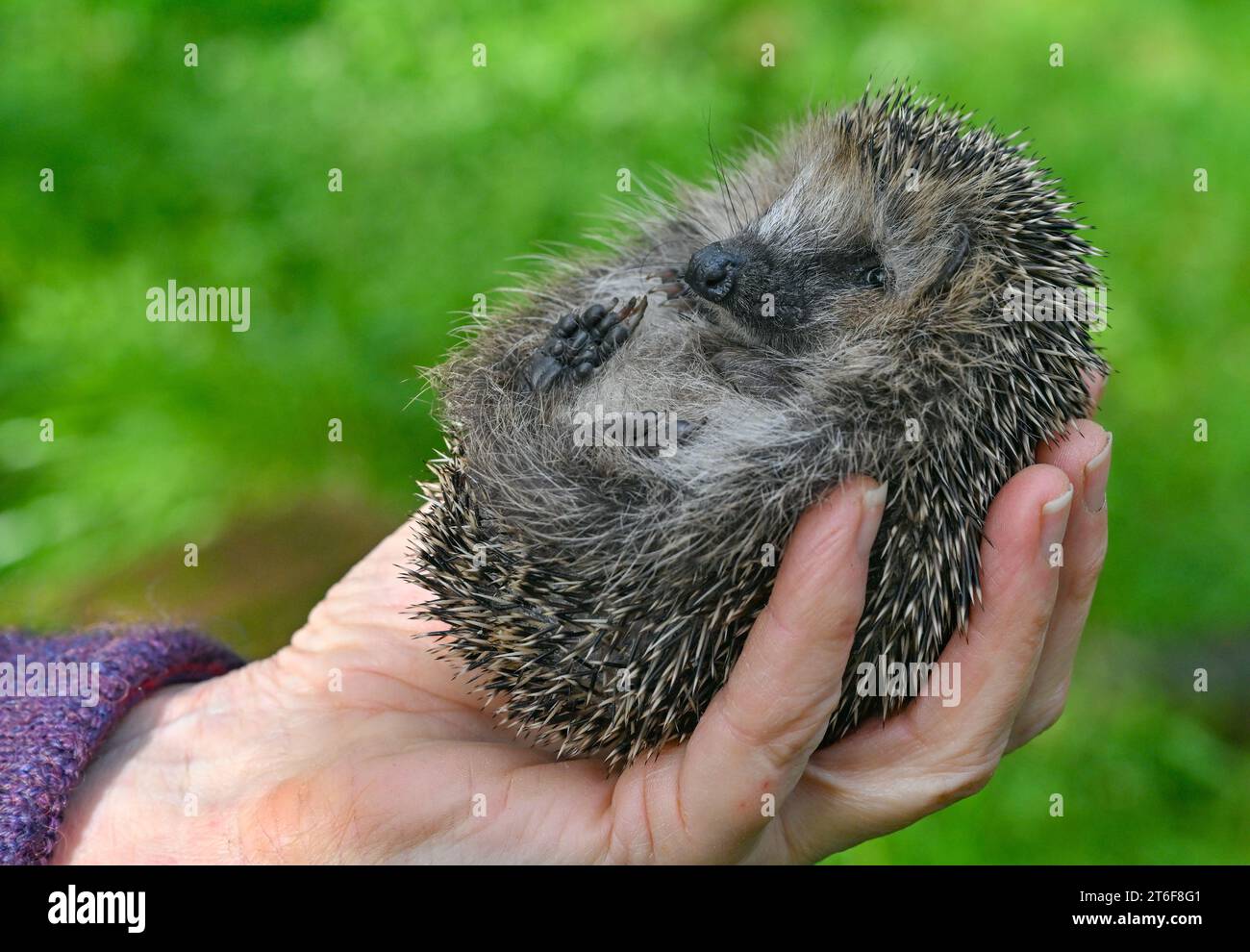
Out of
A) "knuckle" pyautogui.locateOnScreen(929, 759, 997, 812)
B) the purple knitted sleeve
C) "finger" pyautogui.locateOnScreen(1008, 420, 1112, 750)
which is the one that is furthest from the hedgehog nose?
the purple knitted sleeve

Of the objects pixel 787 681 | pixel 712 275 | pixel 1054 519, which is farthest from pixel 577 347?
pixel 1054 519

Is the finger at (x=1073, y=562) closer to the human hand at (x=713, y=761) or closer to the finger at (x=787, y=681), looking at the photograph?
the human hand at (x=713, y=761)

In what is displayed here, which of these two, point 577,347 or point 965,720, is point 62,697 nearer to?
point 577,347

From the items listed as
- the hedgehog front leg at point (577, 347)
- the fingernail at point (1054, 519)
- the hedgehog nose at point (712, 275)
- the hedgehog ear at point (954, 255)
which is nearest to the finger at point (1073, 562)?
the fingernail at point (1054, 519)

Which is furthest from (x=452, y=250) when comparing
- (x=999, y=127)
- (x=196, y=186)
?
(x=999, y=127)

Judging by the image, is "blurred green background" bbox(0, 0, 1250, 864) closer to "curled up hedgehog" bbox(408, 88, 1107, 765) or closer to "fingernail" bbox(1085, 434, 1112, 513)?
"curled up hedgehog" bbox(408, 88, 1107, 765)

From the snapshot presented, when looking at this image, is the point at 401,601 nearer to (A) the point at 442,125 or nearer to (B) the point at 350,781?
(B) the point at 350,781
